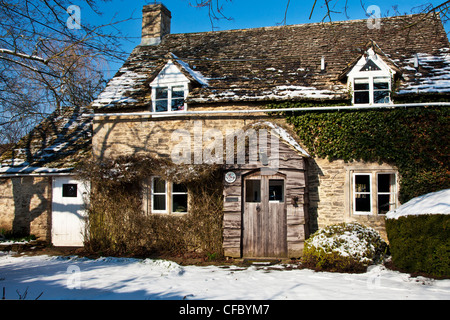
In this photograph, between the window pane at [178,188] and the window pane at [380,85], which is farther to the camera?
the window pane at [178,188]

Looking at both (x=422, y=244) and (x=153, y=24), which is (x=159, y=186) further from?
(x=153, y=24)

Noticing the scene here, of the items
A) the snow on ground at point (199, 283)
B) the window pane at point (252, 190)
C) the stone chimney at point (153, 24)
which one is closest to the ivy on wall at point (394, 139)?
the window pane at point (252, 190)

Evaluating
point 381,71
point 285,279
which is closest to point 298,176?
point 285,279

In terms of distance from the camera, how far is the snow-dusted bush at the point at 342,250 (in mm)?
9055

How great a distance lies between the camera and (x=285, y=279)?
8.47 meters

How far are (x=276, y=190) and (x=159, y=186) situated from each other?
416cm

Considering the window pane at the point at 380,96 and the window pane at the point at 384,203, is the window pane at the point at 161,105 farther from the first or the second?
the window pane at the point at 384,203

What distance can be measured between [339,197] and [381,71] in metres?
4.49

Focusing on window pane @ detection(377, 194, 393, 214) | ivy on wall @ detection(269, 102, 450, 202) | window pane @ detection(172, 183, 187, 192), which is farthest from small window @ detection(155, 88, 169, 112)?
window pane @ detection(377, 194, 393, 214)

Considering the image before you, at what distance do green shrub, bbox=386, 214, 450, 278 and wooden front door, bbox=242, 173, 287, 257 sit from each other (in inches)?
126

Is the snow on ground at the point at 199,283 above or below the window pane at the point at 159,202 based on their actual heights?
below

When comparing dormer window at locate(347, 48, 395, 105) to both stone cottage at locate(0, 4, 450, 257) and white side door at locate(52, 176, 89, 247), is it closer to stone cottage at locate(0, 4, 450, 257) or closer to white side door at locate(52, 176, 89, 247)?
stone cottage at locate(0, 4, 450, 257)

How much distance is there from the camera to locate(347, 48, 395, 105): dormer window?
12.2 meters

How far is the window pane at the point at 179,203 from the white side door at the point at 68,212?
3382mm
